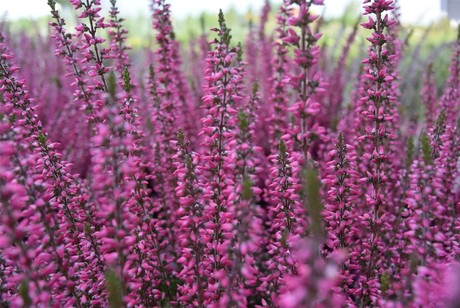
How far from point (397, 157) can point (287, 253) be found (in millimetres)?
2732

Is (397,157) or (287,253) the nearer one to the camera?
(287,253)

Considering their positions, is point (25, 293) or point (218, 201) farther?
point (218, 201)

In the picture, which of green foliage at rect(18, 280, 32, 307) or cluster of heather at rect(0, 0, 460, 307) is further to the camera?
cluster of heather at rect(0, 0, 460, 307)

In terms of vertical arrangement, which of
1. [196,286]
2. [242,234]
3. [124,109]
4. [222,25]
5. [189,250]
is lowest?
[196,286]

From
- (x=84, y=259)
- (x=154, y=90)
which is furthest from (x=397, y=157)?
(x=84, y=259)

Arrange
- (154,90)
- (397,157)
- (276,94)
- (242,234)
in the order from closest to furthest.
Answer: (242,234)
(154,90)
(276,94)
(397,157)

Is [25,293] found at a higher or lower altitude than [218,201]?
higher

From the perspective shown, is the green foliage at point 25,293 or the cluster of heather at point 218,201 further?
the cluster of heather at point 218,201

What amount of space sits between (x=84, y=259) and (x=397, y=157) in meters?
3.30

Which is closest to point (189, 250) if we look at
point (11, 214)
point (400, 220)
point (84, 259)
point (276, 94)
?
point (84, 259)

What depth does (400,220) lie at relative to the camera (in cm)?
325

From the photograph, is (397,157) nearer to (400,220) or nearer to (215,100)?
(400,220)

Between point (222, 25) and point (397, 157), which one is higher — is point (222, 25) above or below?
above

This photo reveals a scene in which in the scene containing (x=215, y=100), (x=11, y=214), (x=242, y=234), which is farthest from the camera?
(x=215, y=100)
